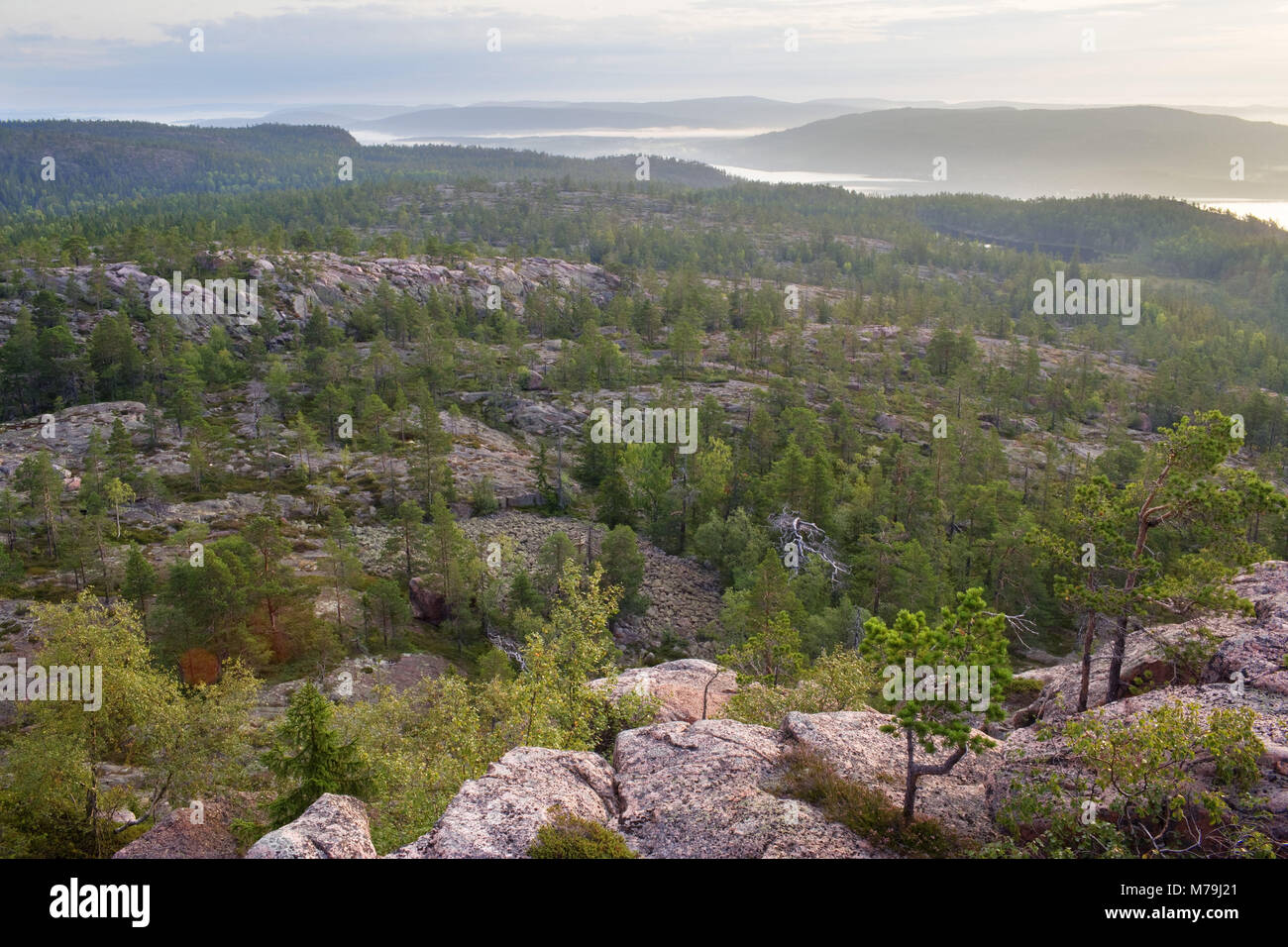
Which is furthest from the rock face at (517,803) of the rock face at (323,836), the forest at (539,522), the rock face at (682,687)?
the rock face at (682,687)

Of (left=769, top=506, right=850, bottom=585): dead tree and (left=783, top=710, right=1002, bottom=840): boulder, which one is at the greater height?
(left=783, top=710, right=1002, bottom=840): boulder

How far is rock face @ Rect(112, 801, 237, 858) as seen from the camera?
2561cm

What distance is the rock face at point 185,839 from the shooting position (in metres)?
25.6

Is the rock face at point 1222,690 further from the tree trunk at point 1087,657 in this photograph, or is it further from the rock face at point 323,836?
the rock face at point 323,836

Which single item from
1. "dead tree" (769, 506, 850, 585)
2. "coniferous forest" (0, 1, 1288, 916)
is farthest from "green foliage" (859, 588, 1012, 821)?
"dead tree" (769, 506, 850, 585)

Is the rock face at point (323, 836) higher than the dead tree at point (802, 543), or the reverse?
the rock face at point (323, 836)

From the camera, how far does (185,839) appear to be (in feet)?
86.9

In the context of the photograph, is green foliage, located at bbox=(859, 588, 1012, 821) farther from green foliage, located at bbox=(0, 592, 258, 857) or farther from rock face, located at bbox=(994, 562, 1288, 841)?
green foliage, located at bbox=(0, 592, 258, 857)

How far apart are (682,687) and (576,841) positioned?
1769 centimetres

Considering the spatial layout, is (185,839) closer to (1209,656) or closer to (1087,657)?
(1087,657)

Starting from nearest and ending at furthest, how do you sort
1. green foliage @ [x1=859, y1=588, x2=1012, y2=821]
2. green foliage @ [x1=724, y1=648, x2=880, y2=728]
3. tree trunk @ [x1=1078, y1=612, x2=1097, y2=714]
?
green foliage @ [x1=859, y1=588, x2=1012, y2=821] < tree trunk @ [x1=1078, y1=612, x2=1097, y2=714] < green foliage @ [x1=724, y1=648, x2=880, y2=728]

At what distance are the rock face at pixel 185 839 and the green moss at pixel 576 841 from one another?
14.0 metres

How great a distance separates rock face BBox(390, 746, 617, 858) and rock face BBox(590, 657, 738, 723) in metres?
7.66

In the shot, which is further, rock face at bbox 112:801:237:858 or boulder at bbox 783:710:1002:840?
rock face at bbox 112:801:237:858
